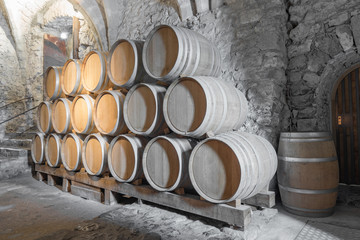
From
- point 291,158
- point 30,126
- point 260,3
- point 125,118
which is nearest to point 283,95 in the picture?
point 291,158

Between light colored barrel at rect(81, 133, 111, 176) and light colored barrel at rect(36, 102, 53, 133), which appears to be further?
light colored barrel at rect(36, 102, 53, 133)

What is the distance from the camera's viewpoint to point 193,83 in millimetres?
2305

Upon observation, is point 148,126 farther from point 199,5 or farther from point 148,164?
point 199,5

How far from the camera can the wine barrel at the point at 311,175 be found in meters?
2.42

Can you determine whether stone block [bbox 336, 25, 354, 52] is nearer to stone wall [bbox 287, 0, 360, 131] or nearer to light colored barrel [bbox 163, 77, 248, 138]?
stone wall [bbox 287, 0, 360, 131]

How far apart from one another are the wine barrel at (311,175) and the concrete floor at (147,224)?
0.13 m

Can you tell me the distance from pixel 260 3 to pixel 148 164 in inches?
104

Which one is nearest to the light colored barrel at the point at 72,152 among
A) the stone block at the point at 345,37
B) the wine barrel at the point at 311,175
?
the wine barrel at the point at 311,175

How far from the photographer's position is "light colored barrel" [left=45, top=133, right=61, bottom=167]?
3.99 meters

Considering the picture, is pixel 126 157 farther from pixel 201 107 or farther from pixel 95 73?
pixel 95 73

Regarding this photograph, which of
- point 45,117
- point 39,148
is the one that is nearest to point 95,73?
point 45,117

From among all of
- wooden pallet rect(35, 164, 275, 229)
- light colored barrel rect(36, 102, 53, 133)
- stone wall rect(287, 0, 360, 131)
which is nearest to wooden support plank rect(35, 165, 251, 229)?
wooden pallet rect(35, 164, 275, 229)

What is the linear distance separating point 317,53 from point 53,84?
4353mm

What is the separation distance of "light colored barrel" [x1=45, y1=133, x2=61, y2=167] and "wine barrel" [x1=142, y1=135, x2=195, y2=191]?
2.19m
